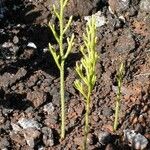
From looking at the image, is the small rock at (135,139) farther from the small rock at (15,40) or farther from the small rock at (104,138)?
the small rock at (15,40)

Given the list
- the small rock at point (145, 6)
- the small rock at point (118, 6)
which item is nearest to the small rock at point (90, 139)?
the small rock at point (118, 6)

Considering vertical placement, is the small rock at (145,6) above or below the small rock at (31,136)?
above

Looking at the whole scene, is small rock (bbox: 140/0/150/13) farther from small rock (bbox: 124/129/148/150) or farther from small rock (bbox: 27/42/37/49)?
small rock (bbox: 124/129/148/150)

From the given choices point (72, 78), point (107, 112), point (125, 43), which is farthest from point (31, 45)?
point (107, 112)

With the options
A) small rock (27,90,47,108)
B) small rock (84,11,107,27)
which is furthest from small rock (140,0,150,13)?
small rock (27,90,47,108)

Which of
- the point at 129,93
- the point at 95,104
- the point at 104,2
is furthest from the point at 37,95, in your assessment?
the point at 104,2

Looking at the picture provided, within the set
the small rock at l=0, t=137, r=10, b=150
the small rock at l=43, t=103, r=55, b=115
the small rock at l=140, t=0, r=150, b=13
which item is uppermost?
the small rock at l=140, t=0, r=150, b=13

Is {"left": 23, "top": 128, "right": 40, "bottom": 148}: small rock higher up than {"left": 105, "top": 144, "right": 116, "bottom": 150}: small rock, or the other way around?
{"left": 23, "top": 128, "right": 40, "bottom": 148}: small rock

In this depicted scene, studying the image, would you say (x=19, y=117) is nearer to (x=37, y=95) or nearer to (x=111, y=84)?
(x=37, y=95)

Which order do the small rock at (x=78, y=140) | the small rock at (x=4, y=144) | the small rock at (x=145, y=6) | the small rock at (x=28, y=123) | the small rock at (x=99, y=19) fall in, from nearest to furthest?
the small rock at (x=4, y=144)
the small rock at (x=78, y=140)
the small rock at (x=28, y=123)
the small rock at (x=99, y=19)
the small rock at (x=145, y=6)
